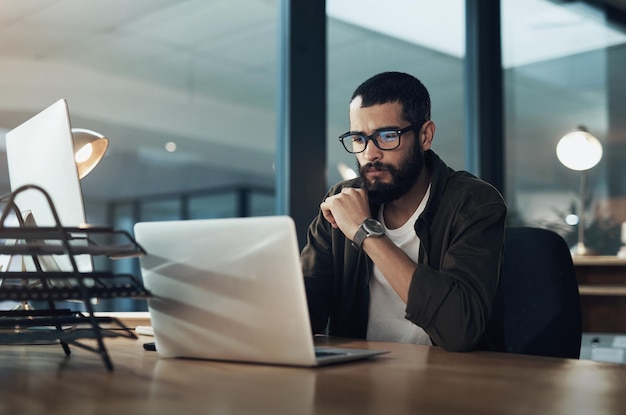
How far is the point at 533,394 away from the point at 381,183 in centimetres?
107

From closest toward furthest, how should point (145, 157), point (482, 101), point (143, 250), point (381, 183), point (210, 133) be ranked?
point (143, 250)
point (381, 183)
point (145, 157)
point (210, 133)
point (482, 101)

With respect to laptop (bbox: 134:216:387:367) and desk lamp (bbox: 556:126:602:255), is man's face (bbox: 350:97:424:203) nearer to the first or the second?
laptop (bbox: 134:216:387:367)

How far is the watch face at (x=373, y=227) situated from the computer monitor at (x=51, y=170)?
70 centimetres

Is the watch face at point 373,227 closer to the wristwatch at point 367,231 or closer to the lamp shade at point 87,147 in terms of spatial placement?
the wristwatch at point 367,231

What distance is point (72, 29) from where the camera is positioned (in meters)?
2.39

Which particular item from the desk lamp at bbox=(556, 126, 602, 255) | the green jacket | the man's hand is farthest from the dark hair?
the desk lamp at bbox=(556, 126, 602, 255)

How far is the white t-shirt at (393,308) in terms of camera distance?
5.80 feet

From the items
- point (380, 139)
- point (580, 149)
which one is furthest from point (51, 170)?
point (580, 149)

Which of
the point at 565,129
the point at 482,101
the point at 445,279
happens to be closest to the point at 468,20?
the point at 482,101

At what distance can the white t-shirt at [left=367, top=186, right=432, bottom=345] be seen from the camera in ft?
5.80

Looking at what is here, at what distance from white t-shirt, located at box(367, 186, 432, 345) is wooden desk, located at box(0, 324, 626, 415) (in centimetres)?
57

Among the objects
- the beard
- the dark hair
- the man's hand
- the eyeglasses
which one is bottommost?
the man's hand

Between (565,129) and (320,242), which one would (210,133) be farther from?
(565,129)

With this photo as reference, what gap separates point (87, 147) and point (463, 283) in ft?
2.91
